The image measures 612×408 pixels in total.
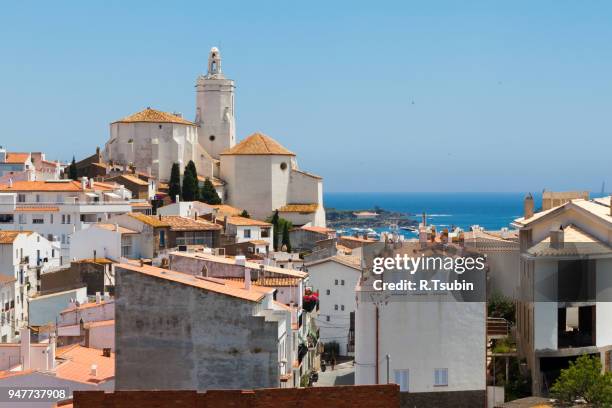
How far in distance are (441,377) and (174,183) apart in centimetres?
5444

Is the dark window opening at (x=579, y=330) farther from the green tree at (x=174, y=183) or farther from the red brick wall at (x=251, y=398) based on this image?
the green tree at (x=174, y=183)

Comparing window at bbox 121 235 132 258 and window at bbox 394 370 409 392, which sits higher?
window at bbox 121 235 132 258

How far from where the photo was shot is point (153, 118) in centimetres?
8275

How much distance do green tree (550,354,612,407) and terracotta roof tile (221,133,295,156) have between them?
61.1 m

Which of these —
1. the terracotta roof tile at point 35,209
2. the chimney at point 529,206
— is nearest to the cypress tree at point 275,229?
the terracotta roof tile at point 35,209

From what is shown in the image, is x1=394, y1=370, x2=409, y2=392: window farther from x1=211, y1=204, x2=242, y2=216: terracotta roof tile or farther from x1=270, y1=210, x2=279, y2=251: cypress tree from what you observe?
x1=211, y1=204, x2=242, y2=216: terracotta roof tile

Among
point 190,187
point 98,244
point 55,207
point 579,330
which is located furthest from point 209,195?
point 579,330

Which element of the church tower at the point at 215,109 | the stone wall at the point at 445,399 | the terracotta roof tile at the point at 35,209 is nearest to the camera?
the stone wall at the point at 445,399

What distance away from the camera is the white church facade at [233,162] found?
80312mm

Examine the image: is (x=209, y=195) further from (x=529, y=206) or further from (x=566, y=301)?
(x=566, y=301)

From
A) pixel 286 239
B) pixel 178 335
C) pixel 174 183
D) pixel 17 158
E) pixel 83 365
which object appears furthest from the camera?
pixel 17 158

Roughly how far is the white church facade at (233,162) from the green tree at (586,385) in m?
57.1

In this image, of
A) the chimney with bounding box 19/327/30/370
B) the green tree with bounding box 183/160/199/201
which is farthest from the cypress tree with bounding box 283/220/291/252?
the chimney with bounding box 19/327/30/370

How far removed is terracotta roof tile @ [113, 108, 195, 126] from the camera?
3241 inches
